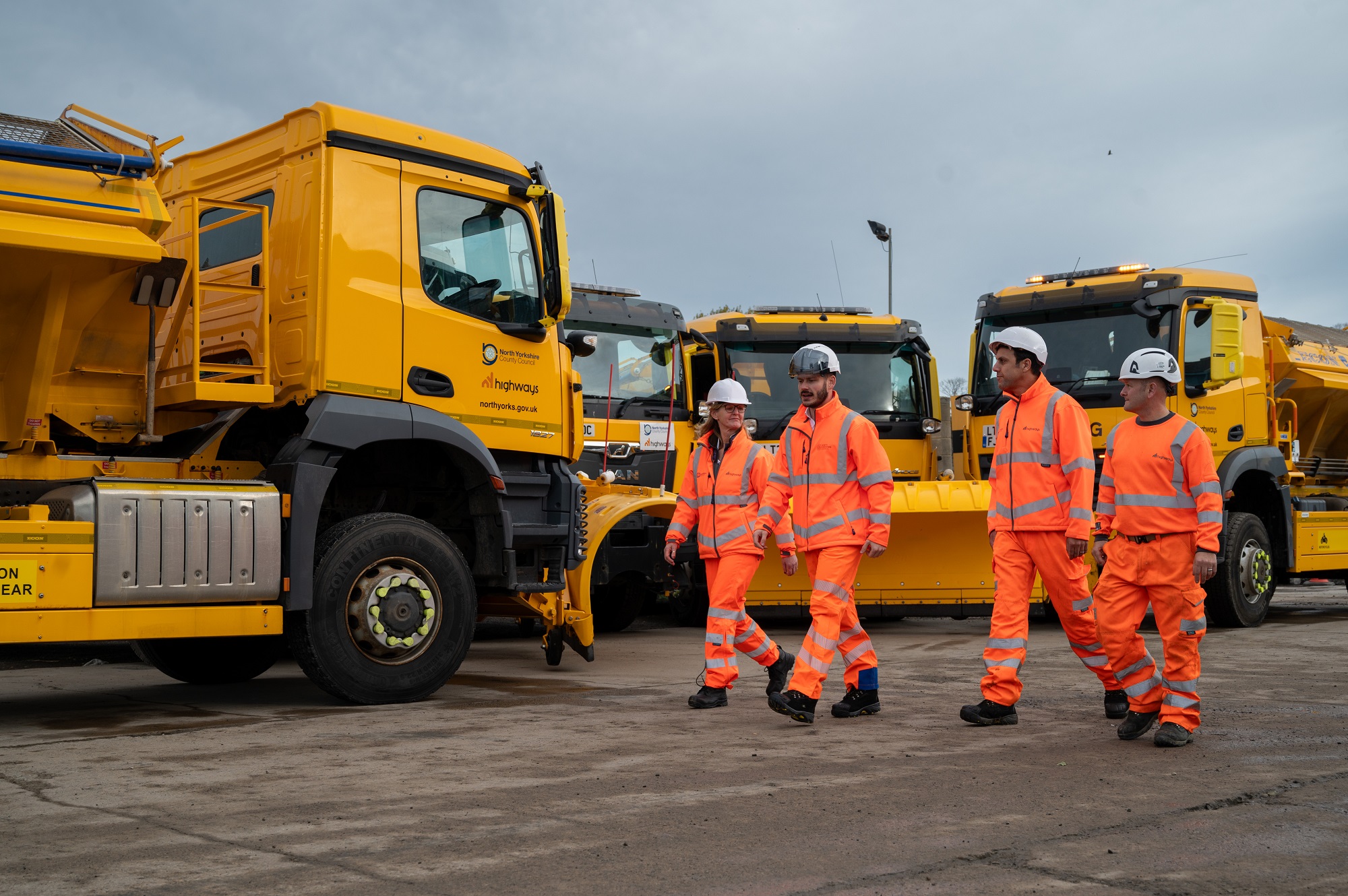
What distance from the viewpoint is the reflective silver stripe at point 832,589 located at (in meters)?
6.03

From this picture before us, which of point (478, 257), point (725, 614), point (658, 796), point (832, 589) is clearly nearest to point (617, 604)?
point (478, 257)

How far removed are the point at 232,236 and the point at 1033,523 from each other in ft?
14.8

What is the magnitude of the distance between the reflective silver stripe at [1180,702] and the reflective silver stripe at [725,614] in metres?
2.13

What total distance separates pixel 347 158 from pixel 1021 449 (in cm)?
373

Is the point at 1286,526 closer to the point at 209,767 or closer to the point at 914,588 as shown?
the point at 914,588

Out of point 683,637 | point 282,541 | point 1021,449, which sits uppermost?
point 1021,449

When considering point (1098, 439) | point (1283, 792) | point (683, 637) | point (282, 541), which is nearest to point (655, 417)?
point (683, 637)

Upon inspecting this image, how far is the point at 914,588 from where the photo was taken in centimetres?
1088

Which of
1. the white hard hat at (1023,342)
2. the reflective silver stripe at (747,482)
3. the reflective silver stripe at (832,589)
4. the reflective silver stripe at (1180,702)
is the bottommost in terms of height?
the reflective silver stripe at (1180,702)

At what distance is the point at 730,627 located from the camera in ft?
21.9

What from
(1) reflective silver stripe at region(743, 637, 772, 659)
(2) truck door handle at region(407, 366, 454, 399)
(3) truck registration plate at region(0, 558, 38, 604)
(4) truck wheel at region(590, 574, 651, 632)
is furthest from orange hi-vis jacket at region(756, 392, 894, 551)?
(4) truck wheel at region(590, 574, 651, 632)

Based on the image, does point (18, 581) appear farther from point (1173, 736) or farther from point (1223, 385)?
point (1223, 385)

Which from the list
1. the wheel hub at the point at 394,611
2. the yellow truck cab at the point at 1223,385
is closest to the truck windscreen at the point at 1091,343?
the yellow truck cab at the point at 1223,385

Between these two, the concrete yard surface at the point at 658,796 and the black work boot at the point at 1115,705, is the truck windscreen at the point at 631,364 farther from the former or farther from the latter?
the black work boot at the point at 1115,705
